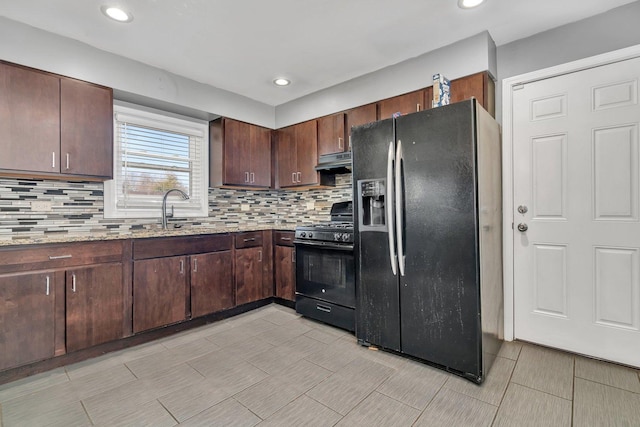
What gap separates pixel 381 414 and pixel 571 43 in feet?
9.40

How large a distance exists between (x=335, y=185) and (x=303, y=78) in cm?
126

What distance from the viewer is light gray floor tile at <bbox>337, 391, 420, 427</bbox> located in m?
1.60

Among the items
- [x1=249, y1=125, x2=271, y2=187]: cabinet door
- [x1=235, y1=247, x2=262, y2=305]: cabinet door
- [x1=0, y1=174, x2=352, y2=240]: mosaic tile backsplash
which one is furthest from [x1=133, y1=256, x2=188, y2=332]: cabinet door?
[x1=249, y1=125, x2=271, y2=187]: cabinet door

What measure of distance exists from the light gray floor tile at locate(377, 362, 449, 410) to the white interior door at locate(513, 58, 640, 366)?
100 cm

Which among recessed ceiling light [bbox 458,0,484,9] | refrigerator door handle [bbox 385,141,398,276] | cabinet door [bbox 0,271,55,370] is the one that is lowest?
cabinet door [bbox 0,271,55,370]

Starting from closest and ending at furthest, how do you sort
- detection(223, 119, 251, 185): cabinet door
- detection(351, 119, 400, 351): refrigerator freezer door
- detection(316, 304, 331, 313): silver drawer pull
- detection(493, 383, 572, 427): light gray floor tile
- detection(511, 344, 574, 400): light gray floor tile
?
detection(493, 383, 572, 427): light gray floor tile < detection(511, 344, 574, 400): light gray floor tile < detection(351, 119, 400, 351): refrigerator freezer door < detection(316, 304, 331, 313): silver drawer pull < detection(223, 119, 251, 185): cabinet door

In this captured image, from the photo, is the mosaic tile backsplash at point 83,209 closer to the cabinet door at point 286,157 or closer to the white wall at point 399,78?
the cabinet door at point 286,157

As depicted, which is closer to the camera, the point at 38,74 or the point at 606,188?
the point at 606,188

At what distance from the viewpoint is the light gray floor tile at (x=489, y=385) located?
181 centimetres

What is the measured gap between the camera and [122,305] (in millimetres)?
2486

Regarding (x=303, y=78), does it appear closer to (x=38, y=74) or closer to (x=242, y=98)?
(x=242, y=98)

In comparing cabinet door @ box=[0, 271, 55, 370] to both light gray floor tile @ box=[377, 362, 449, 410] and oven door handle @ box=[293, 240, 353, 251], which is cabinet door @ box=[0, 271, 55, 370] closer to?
oven door handle @ box=[293, 240, 353, 251]

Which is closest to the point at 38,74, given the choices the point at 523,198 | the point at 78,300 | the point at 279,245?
the point at 78,300

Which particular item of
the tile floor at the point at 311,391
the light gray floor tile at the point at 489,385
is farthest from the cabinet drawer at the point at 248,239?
the light gray floor tile at the point at 489,385
